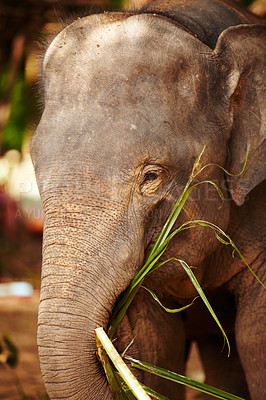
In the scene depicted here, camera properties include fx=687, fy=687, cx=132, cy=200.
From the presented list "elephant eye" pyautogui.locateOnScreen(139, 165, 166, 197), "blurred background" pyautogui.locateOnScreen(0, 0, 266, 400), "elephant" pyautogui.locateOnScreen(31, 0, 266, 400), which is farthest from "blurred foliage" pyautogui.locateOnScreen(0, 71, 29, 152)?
"elephant eye" pyautogui.locateOnScreen(139, 165, 166, 197)

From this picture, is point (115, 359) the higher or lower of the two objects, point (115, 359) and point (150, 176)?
the lower

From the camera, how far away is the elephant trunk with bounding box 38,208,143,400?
2.08 metres

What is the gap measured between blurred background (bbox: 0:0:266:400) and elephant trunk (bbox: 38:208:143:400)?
2.49 feet

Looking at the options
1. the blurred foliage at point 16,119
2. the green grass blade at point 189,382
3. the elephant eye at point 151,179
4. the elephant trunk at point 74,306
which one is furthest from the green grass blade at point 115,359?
the blurred foliage at point 16,119

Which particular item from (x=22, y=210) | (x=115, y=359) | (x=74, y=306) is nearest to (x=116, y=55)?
(x=74, y=306)

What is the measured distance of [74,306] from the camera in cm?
209

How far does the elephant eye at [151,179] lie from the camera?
7.64 feet

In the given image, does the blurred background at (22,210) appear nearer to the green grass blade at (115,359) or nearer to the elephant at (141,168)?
the elephant at (141,168)

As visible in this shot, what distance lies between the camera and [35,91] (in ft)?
10.1

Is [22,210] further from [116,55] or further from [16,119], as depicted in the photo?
[116,55]

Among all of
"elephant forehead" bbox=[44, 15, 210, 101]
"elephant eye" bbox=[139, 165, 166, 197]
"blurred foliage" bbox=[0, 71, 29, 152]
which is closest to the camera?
"elephant eye" bbox=[139, 165, 166, 197]

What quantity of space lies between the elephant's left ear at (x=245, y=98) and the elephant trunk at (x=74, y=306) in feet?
2.19

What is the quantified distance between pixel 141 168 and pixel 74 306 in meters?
0.53

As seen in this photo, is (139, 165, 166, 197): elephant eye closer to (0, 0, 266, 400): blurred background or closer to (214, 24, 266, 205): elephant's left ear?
(214, 24, 266, 205): elephant's left ear
